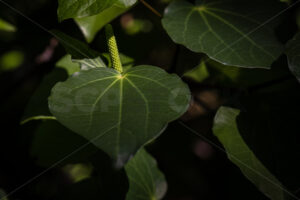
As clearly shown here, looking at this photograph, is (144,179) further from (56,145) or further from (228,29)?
(228,29)

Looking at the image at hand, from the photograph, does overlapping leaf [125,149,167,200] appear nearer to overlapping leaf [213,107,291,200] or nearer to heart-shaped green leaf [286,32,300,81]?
overlapping leaf [213,107,291,200]

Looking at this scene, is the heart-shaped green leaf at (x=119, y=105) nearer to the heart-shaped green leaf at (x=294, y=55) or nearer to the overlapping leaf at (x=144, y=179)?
the heart-shaped green leaf at (x=294, y=55)

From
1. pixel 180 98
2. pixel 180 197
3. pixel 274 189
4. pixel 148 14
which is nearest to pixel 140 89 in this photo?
pixel 180 98

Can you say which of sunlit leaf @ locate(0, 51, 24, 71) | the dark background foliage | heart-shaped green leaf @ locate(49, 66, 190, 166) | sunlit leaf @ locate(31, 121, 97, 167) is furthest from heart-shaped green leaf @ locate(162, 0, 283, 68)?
sunlit leaf @ locate(0, 51, 24, 71)

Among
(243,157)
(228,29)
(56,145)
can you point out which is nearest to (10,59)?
(56,145)

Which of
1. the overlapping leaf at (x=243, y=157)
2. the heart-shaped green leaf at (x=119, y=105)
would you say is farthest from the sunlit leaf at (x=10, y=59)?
the overlapping leaf at (x=243, y=157)

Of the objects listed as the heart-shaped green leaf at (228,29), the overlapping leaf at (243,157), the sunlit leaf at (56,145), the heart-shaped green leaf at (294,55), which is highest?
the heart-shaped green leaf at (294,55)
